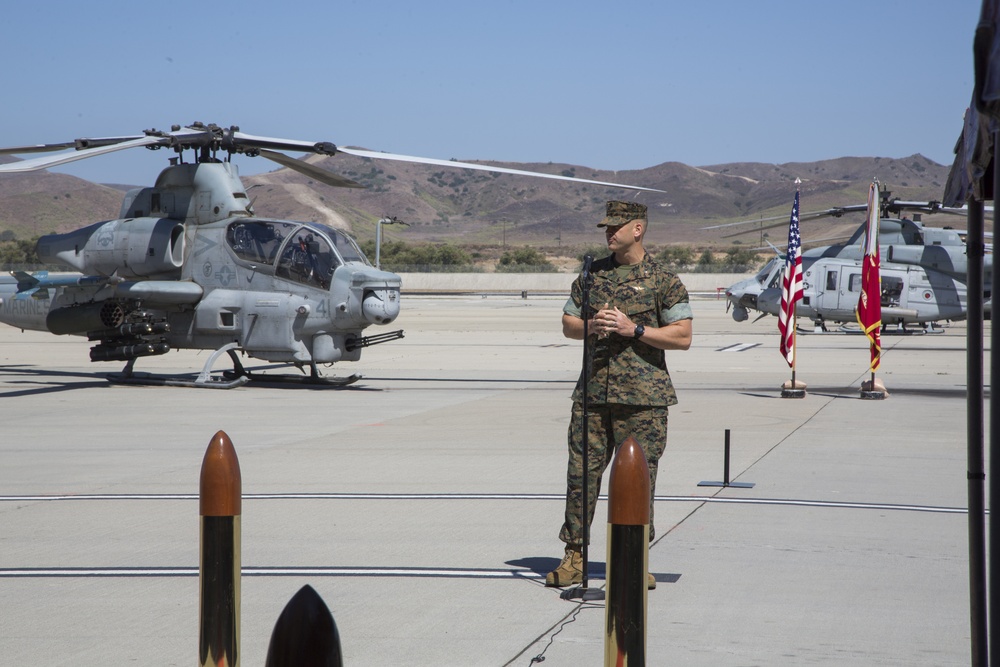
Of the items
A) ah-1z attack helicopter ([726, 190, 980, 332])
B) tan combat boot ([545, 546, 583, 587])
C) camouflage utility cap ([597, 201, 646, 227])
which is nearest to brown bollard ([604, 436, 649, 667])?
tan combat boot ([545, 546, 583, 587])

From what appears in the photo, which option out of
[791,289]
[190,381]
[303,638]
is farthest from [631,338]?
[190,381]

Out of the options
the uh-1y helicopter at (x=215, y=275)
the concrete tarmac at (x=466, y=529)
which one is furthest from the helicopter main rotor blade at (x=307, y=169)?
the concrete tarmac at (x=466, y=529)

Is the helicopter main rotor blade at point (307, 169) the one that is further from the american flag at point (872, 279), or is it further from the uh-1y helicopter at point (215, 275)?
the american flag at point (872, 279)

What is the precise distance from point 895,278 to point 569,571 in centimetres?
2650

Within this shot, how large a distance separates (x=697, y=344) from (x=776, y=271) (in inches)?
130

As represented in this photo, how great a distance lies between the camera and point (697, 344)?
96.6 feet

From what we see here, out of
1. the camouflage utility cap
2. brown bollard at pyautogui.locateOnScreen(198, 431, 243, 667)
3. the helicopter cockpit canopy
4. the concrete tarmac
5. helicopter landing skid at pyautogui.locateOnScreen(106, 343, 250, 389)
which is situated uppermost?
the helicopter cockpit canopy

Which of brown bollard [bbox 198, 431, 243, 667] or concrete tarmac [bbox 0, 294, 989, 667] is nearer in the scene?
brown bollard [bbox 198, 431, 243, 667]

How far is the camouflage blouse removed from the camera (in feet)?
19.1

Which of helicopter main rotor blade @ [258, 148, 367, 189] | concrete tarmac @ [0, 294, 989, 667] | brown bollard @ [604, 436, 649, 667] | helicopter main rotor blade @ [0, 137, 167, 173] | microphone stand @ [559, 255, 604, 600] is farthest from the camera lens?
helicopter main rotor blade @ [258, 148, 367, 189]

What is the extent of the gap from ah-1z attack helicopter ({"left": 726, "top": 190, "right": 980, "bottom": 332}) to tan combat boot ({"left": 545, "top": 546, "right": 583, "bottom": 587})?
2438 centimetres

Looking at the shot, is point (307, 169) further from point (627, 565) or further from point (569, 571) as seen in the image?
point (627, 565)

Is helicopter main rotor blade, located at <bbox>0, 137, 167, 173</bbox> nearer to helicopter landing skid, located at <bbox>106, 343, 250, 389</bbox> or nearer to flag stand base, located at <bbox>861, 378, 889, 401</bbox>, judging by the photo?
helicopter landing skid, located at <bbox>106, 343, 250, 389</bbox>

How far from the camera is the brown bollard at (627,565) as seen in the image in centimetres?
343
